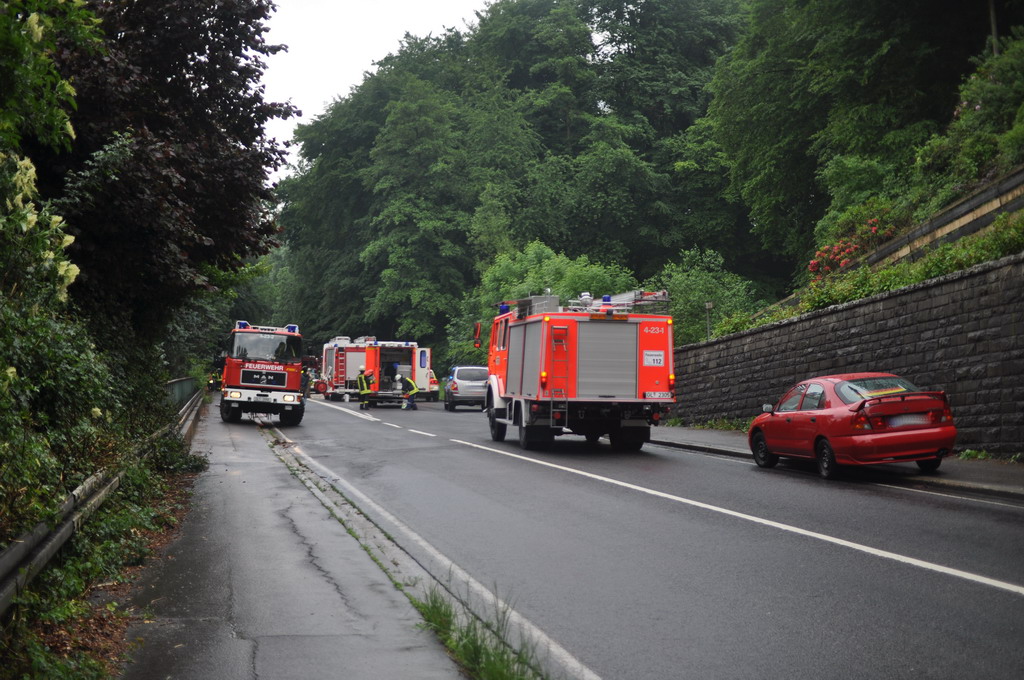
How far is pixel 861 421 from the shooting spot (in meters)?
13.1

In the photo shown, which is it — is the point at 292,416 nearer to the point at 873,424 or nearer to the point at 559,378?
the point at 559,378

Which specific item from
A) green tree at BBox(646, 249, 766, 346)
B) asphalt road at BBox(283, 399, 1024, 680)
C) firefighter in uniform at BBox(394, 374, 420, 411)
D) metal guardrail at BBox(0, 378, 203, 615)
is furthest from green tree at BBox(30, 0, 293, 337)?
firefighter in uniform at BBox(394, 374, 420, 411)

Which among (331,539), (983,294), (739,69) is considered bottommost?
(331,539)

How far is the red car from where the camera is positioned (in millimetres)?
13031

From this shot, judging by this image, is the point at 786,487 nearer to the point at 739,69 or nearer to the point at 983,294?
the point at 983,294

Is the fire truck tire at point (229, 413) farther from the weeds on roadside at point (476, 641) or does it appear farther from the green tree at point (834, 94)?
the weeds on roadside at point (476, 641)

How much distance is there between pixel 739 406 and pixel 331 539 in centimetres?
1652

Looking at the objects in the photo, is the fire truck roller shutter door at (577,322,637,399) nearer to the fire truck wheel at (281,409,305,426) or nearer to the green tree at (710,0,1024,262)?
the fire truck wheel at (281,409,305,426)

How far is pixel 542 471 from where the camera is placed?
15.5 m

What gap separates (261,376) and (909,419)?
65.4ft

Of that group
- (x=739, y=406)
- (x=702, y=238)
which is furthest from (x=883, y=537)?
(x=702, y=238)

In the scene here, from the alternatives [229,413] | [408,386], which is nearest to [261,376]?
[229,413]

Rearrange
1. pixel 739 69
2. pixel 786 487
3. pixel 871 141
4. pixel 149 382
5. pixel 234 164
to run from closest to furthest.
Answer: pixel 786 487 → pixel 234 164 → pixel 149 382 → pixel 871 141 → pixel 739 69

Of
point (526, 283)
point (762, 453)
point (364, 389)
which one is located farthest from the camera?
point (526, 283)
